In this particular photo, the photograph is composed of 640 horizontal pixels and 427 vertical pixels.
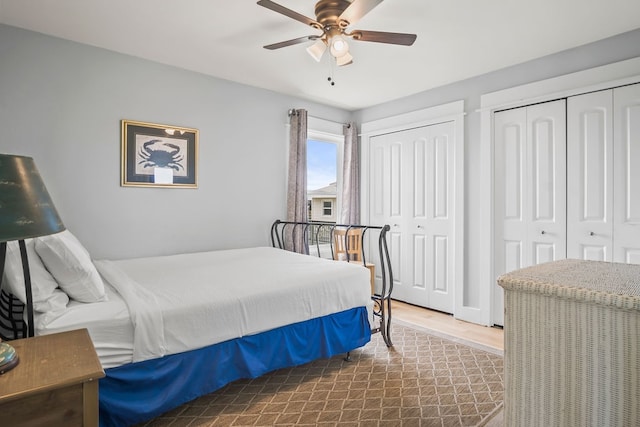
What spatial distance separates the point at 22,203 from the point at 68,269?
0.81m

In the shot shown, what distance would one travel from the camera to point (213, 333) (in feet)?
6.31

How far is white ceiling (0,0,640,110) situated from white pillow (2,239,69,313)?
166 cm

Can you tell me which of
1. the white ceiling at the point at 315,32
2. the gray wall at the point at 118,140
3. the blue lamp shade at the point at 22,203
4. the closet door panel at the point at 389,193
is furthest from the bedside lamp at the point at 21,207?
the closet door panel at the point at 389,193

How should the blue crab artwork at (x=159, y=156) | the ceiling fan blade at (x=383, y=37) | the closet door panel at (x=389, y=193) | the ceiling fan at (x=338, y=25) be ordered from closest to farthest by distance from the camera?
the ceiling fan at (x=338, y=25) < the ceiling fan blade at (x=383, y=37) < the blue crab artwork at (x=159, y=156) < the closet door panel at (x=389, y=193)

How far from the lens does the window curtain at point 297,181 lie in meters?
4.05

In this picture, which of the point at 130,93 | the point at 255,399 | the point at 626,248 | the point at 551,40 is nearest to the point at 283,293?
the point at 255,399

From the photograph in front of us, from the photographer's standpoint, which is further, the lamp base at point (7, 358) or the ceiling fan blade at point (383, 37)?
the ceiling fan blade at point (383, 37)

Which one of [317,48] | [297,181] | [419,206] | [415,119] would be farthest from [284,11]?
[419,206]

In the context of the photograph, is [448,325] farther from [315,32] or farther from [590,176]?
[315,32]

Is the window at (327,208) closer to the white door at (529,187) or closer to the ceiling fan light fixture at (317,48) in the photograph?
the white door at (529,187)

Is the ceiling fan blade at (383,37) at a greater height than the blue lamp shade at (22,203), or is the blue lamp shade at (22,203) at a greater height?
the ceiling fan blade at (383,37)

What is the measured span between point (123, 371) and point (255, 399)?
817 mm

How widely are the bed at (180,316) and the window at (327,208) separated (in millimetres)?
2143

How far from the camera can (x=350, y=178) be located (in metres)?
4.71
